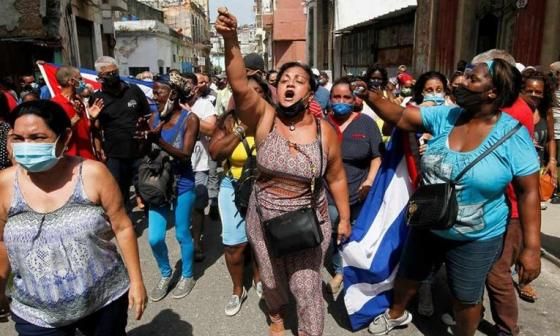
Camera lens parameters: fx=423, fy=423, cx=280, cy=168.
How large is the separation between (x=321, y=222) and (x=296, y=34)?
29.6 meters

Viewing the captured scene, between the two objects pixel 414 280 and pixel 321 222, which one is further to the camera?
pixel 414 280

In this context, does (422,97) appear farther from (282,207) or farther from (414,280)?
(282,207)

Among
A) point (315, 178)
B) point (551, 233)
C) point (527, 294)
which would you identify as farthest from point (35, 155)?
point (551, 233)

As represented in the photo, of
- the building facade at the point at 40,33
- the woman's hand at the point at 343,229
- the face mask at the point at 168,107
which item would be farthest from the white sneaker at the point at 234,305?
the building facade at the point at 40,33

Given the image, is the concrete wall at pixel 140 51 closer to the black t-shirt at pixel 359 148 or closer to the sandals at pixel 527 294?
the black t-shirt at pixel 359 148

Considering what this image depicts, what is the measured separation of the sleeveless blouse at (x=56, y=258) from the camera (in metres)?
1.80

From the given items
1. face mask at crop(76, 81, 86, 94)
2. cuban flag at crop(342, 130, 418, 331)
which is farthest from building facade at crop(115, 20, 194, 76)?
cuban flag at crop(342, 130, 418, 331)

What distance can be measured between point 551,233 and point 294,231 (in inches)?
149

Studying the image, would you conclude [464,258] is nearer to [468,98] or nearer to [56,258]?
[468,98]

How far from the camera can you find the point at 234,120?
9.39ft

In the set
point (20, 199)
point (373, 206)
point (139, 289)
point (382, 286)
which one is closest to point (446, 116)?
point (373, 206)

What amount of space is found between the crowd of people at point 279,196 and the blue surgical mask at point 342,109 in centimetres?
1

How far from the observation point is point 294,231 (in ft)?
7.61

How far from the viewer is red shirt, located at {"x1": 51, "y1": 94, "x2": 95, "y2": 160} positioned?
4168mm
